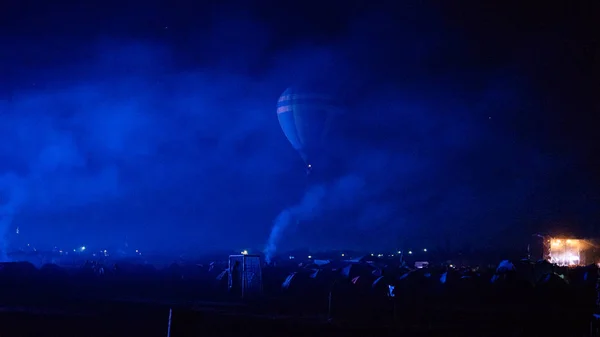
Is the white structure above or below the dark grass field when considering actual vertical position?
above

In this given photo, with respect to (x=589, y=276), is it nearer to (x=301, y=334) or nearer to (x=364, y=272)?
(x=364, y=272)

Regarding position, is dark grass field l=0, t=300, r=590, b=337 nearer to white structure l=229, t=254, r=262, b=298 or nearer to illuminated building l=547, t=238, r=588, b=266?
white structure l=229, t=254, r=262, b=298

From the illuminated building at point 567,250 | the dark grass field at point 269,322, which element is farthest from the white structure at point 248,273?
the illuminated building at point 567,250

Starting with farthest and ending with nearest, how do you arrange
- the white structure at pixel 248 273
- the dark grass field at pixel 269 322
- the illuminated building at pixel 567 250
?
1. the illuminated building at pixel 567 250
2. the white structure at pixel 248 273
3. the dark grass field at pixel 269 322

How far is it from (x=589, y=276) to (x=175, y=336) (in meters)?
44.7

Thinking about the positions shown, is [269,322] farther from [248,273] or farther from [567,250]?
[567,250]

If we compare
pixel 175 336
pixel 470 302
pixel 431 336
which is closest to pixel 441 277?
pixel 470 302

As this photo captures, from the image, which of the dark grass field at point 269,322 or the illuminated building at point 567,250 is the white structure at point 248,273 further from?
the illuminated building at point 567,250

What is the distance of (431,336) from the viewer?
19.6 m

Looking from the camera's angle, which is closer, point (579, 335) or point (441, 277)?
point (579, 335)

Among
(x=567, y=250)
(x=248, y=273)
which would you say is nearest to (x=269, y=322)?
(x=248, y=273)

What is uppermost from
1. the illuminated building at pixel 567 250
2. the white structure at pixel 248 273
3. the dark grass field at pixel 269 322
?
the illuminated building at pixel 567 250

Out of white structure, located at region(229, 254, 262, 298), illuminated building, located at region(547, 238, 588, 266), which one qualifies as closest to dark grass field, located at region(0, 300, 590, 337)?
white structure, located at region(229, 254, 262, 298)

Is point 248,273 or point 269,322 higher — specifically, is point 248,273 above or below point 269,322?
above
